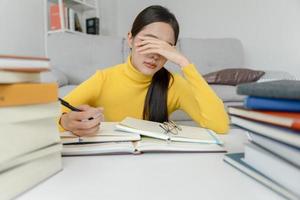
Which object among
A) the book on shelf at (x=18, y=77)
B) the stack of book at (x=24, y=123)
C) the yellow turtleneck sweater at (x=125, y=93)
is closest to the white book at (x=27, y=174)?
the stack of book at (x=24, y=123)

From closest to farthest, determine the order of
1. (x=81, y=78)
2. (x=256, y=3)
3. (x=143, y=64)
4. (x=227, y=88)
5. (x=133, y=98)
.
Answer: (x=143, y=64), (x=133, y=98), (x=227, y=88), (x=81, y=78), (x=256, y=3)

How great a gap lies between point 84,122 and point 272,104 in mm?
411

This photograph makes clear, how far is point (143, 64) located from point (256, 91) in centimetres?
80

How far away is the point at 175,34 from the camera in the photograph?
3.76 ft

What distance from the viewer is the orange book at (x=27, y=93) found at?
318mm

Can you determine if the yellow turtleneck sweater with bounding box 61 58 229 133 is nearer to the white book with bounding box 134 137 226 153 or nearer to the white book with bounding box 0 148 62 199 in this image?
the white book with bounding box 134 137 226 153

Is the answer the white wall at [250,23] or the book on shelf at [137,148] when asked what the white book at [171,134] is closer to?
the book on shelf at [137,148]

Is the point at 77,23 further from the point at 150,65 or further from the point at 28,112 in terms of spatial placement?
the point at 28,112

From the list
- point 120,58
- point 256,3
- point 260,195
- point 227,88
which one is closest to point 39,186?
point 260,195

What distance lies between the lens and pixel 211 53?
2.88 metres

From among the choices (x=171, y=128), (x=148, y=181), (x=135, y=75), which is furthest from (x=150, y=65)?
(x=148, y=181)

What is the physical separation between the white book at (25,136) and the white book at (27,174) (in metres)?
0.02

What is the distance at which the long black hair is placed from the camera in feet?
3.68

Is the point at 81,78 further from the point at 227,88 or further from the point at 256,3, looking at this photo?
the point at 256,3
